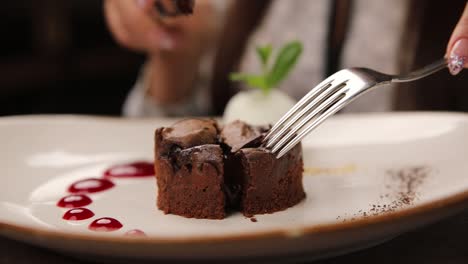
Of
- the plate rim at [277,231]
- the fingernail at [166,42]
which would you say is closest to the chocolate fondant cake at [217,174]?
the plate rim at [277,231]

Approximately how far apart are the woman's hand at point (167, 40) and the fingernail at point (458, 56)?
3.66ft

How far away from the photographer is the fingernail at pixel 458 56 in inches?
47.7

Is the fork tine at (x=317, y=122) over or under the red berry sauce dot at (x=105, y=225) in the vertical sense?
over

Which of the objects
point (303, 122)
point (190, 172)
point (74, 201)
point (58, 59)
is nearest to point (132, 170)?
point (74, 201)

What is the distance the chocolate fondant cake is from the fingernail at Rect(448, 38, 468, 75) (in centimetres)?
37

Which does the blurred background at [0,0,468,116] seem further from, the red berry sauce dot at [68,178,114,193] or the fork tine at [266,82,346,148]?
the fork tine at [266,82,346,148]

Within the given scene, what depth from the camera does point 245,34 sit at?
2.42m

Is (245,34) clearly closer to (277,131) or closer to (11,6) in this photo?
(277,131)

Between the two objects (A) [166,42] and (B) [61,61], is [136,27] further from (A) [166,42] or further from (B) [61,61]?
(B) [61,61]

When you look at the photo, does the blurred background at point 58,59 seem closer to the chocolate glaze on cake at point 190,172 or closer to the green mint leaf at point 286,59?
the green mint leaf at point 286,59

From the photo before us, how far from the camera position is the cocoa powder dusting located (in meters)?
1.25

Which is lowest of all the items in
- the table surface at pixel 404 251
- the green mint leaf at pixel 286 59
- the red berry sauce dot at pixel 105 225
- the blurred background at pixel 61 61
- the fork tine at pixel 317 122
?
the table surface at pixel 404 251

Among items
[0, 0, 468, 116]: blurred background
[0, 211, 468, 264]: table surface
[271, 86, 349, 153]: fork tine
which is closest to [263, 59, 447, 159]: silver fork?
[271, 86, 349, 153]: fork tine

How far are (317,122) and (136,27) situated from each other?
3.99 ft
